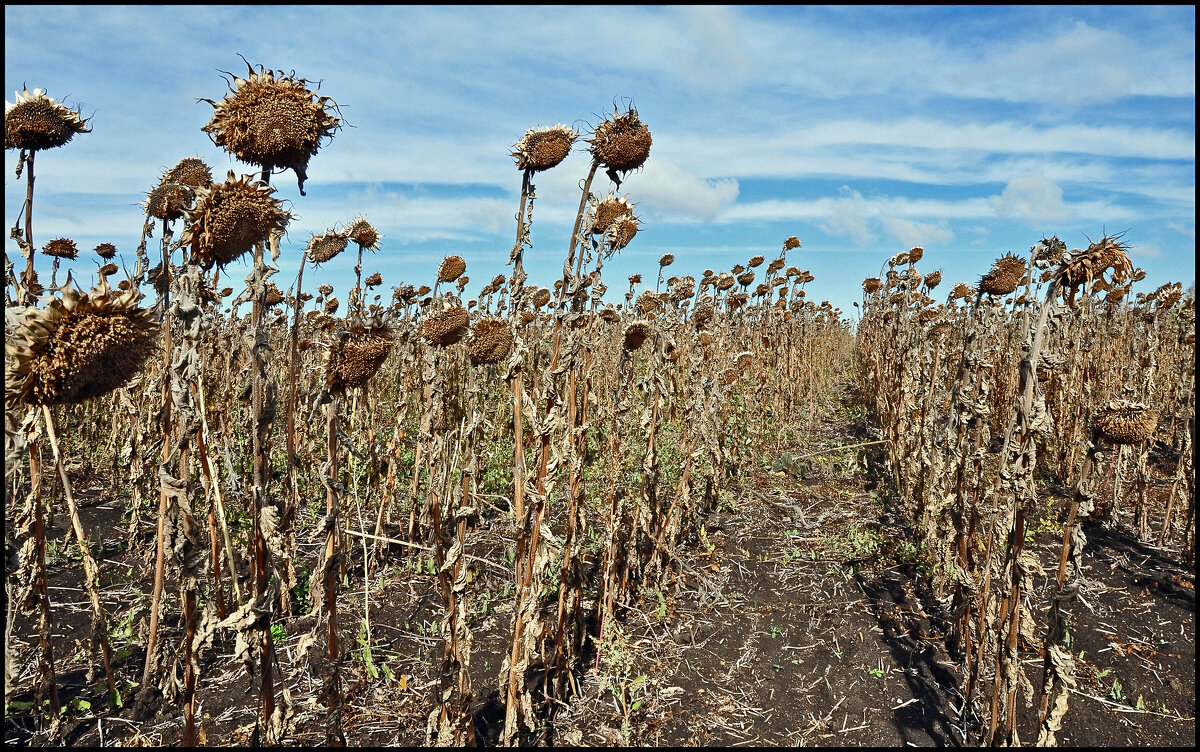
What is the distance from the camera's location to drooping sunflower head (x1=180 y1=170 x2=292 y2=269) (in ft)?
7.13

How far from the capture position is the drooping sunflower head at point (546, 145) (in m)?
2.94

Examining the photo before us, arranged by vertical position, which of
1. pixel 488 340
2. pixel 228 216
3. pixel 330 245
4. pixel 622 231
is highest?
pixel 330 245

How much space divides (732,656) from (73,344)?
350 centimetres

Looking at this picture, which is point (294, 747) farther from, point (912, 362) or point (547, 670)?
point (912, 362)

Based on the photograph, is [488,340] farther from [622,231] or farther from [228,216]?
[228,216]

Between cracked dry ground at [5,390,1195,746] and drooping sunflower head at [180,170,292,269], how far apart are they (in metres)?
1.78

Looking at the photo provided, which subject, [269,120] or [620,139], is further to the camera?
[620,139]

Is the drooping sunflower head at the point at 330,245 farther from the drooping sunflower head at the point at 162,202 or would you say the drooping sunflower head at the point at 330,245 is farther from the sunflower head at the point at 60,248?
the sunflower head at the point at 60,248

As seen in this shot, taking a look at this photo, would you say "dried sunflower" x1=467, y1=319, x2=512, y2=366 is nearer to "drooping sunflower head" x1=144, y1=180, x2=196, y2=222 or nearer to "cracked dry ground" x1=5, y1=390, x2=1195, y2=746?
"cracked dry ground" x1=5, y1=390, x2=1195, y2=746

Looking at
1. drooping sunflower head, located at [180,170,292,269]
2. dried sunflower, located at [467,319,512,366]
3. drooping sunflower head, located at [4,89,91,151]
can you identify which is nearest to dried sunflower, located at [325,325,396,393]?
drooping sunflower head, located at [180,170,292,269]

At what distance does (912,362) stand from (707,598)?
3.93 metres

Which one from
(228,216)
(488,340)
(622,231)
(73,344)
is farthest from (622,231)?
(73,344)

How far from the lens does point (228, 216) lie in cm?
219

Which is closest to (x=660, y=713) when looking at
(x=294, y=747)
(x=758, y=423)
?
(x=294, y=747)
